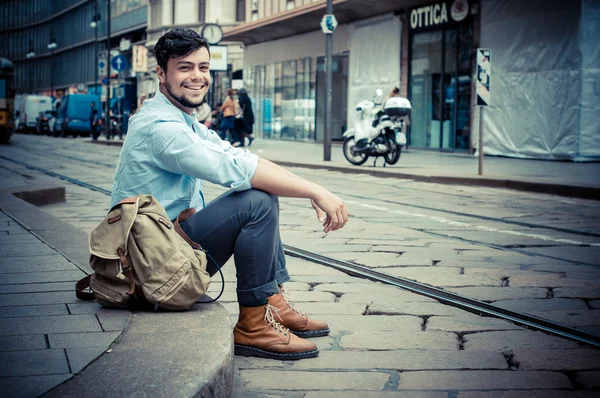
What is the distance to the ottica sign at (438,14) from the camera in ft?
72.2

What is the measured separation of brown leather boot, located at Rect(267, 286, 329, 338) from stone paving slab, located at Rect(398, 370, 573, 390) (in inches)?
25.1

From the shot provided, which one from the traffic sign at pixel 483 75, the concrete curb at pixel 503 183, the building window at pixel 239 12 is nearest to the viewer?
the concrete curb at pixel 503 183

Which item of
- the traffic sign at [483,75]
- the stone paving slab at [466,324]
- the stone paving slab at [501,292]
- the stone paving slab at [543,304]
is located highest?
the traffic sign at [483,75]

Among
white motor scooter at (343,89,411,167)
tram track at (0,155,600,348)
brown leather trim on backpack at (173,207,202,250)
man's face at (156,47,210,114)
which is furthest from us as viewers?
white motor scooter at (343,89,411,167)

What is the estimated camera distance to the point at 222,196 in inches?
147

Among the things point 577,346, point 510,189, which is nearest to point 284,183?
point 577,346

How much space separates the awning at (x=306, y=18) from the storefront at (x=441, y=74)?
80cm

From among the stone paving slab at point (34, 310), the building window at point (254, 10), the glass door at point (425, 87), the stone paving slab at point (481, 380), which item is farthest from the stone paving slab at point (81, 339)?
the building window at point (254, 10)

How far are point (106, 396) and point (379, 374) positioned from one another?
4.38 ft

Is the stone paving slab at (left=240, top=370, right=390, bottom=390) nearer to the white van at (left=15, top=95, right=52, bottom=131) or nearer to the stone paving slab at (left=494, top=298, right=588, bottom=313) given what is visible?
the stone paving slab at (left=494, top=298, right=588, bottom=313)

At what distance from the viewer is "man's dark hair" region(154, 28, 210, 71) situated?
379cm

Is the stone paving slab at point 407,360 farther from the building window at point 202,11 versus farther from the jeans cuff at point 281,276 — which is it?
the building window at point 202,11

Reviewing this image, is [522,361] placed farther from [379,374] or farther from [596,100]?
[596,100]

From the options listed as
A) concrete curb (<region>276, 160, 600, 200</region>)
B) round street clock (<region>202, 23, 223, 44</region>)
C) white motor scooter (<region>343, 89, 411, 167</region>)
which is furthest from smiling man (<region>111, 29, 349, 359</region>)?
round street clock (<region>202, 23, 223, 44</region>)
